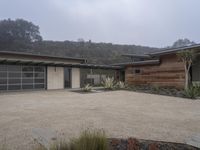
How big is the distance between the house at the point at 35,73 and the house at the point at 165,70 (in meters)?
4.28

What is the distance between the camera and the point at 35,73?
699 inches

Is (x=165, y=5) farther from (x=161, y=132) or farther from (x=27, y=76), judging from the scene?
(x=161, y=132)

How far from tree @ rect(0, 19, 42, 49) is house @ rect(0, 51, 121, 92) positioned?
1696 centimetres

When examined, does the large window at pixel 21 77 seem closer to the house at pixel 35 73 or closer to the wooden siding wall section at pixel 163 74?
the house at pixel 35 73

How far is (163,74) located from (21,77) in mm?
11549

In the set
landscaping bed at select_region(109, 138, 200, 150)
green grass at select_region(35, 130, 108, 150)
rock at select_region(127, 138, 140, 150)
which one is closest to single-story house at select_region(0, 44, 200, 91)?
landscaping bed at select_region(109, 138, 200, 150)

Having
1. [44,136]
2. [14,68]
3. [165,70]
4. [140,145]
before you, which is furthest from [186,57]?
[14,68]

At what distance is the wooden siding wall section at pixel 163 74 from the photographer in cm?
1570

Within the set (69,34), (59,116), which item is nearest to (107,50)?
(69,34)

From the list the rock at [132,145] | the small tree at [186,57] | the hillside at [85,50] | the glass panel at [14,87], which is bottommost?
the rock at [132,145]

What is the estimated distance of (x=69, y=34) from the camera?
50.2m

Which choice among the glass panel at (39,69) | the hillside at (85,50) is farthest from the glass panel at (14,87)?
the hillside at (85,50)

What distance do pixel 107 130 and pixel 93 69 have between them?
16.8m

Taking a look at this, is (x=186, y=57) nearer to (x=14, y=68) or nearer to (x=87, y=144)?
(x=87, y=144)
